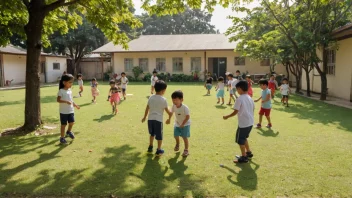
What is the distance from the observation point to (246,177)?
4332 mm

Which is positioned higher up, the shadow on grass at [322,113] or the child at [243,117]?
the child at [243,117]

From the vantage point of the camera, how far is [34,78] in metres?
7.41

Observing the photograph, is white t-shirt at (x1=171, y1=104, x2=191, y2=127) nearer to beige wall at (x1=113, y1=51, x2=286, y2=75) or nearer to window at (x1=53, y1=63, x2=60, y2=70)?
beige wall at (x1=113, y1=51, x2=286, y2=75)

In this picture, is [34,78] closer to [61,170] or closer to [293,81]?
[61,170]

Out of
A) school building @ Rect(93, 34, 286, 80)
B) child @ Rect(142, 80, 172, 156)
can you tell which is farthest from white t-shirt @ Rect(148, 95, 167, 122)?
school building @ Rect(93, 34, 286, 80)

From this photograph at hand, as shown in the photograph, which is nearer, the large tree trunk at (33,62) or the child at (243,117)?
the child at (243,117)

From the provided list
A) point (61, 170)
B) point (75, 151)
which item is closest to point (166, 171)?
point (61, 170)

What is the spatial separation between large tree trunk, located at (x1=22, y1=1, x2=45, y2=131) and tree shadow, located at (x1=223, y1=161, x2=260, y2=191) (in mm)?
5210

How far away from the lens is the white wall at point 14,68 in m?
24.9

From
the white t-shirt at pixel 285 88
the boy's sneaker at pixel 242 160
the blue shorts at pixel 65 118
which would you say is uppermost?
the white t-shirt at pixel 285 88

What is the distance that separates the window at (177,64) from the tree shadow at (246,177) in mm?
24298

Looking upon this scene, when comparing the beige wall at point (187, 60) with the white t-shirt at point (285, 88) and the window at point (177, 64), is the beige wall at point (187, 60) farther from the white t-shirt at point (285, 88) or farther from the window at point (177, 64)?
the white t-shirt at point (285, 88)

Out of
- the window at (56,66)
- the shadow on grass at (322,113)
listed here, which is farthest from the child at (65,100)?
the window at (56,66)

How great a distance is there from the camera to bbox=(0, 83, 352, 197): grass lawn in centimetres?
392
